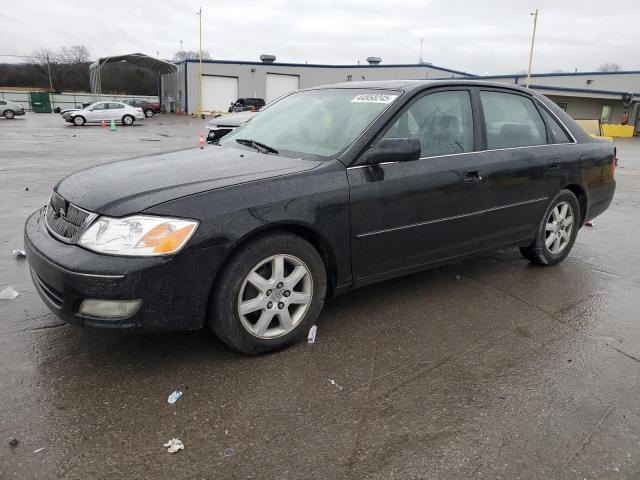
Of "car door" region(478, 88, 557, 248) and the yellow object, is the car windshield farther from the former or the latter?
the yellow object

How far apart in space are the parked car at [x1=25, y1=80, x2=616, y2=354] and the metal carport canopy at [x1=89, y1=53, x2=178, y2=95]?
48.2 metres

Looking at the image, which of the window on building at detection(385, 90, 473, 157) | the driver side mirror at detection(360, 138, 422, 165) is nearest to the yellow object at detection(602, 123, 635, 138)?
the window on building at detection(385, 90, 473, 157)

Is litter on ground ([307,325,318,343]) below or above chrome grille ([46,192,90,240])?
below

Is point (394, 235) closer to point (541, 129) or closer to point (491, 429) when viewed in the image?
point (491, 429)

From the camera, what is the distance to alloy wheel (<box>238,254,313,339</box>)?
10.2 feet

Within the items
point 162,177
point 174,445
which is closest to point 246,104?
point 162,177

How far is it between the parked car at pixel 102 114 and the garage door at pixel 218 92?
19.5 metres

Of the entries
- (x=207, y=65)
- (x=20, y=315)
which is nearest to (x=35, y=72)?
(x=207, y=65)

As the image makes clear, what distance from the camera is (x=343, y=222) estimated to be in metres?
3.39

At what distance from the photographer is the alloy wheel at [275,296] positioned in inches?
122

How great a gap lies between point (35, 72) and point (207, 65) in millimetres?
36038

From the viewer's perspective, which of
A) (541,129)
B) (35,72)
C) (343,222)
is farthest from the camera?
(35,72)

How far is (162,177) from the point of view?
126 inches

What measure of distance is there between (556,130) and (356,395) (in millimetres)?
3455
